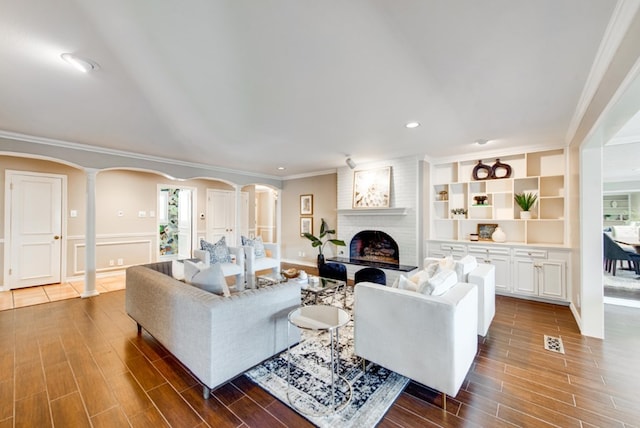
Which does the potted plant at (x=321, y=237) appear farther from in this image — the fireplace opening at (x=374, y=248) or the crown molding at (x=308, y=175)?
the crown molding at (x=308, y=175)

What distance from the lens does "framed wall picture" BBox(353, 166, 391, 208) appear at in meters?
5.22

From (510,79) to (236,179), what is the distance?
558 cm

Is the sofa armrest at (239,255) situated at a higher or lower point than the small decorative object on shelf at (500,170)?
lower

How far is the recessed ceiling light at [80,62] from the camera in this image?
6.14 ft

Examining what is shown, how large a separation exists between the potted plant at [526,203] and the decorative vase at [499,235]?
0.37 meters

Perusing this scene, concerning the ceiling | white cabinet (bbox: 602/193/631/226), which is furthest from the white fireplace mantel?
white cabinet (bbox: 602/193/631/226)

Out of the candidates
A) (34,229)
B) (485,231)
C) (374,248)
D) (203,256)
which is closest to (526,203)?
(485,231)

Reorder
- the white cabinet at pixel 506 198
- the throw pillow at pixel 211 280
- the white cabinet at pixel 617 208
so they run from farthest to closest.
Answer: the white cabinet at pixel 617 208, the white cabinet at pixel 506 198, the throw pillow at pixel 211 280

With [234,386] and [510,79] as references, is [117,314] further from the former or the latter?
[510,79]

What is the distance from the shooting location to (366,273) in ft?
12.4

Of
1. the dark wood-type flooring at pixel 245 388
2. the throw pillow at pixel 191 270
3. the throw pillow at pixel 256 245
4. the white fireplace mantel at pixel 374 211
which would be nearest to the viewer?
the dark wood-type flooring at pixel 245 388

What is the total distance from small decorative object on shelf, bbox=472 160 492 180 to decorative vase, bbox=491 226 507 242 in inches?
36.0

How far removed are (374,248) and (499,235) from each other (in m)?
2.26

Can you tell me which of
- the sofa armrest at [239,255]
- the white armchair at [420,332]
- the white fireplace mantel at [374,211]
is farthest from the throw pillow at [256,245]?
the white armchair at [420,332]
